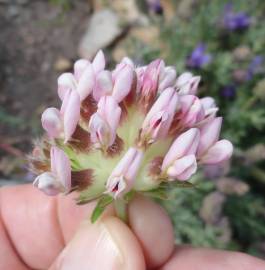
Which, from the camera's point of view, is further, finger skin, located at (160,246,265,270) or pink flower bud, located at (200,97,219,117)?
finger skin, located at (160,246,265,270)

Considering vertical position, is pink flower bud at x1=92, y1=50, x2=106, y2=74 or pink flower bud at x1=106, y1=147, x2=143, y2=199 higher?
pink flower bud at x1=92, y1=50, x2=106, y2=74

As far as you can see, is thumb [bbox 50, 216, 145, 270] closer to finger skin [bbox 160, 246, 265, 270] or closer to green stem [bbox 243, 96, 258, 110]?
finger skin [bbox 160, 246, 265, 270]

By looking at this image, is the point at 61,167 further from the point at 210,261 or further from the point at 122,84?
the point at 210,261

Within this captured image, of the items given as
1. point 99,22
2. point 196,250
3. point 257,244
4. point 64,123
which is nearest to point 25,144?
point 99,22

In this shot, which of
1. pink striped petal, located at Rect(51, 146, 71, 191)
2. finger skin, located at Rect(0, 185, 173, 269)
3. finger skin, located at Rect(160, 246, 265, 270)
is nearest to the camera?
pink striped petal, located at Rect(51, 146, 71, 191)

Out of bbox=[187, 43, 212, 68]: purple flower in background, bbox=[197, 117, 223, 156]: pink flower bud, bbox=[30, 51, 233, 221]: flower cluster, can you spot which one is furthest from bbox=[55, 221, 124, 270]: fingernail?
bbox=[187, 43, 212, 68]: purple flower in background

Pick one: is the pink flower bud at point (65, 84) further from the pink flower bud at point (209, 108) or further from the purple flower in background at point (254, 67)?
the purple flower in background at point (254, 67)

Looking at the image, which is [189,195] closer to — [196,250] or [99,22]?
[196,250]
